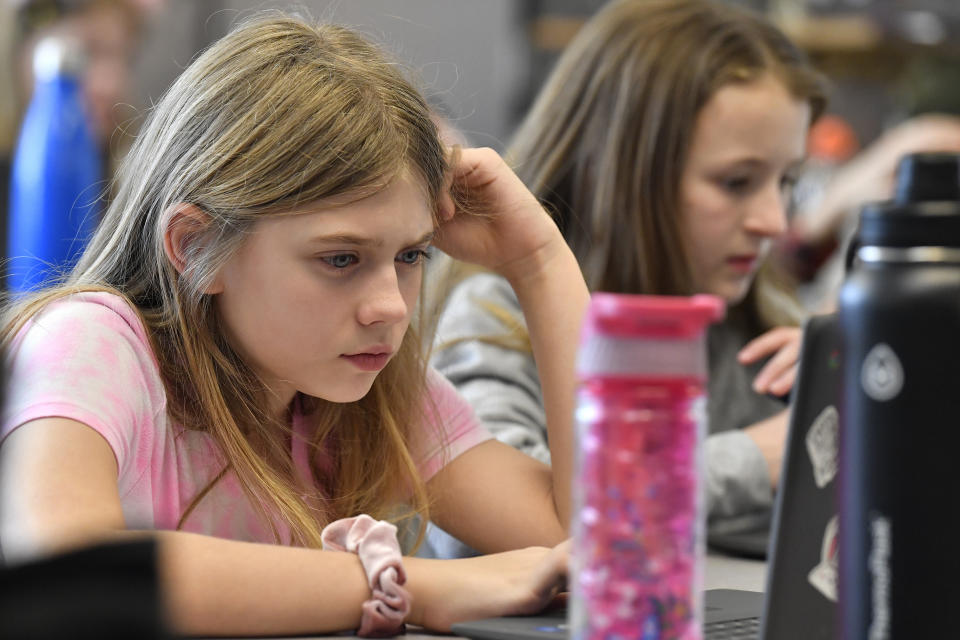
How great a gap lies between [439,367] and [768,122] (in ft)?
1.59

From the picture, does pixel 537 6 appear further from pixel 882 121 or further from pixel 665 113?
pixel 665 113

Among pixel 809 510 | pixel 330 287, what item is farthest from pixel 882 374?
pixel 330 287

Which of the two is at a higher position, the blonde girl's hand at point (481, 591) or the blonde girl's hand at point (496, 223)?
the blonde girl's hand at point (496, 223)

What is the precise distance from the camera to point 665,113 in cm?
145

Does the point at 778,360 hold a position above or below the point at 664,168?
below

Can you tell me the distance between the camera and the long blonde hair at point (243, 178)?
915mm

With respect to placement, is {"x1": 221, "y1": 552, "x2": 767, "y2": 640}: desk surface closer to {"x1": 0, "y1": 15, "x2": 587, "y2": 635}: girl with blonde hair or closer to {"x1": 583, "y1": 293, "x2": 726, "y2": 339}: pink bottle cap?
{"x1": 0, "y1": 15, "x2": 587, "y2": 635}: girl with blonde hair

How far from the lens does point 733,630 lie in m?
0.75

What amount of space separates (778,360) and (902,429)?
30.2 inches

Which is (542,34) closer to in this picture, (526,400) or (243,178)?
(526,400)

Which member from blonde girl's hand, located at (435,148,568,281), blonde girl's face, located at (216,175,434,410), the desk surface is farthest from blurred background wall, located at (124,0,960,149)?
blonde girl's face, located at (216,175,434,410)

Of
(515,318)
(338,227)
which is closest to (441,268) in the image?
(515,318)

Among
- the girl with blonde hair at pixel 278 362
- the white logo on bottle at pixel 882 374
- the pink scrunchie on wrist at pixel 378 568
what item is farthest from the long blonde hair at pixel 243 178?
the white logo on bottle at pixel 882 374

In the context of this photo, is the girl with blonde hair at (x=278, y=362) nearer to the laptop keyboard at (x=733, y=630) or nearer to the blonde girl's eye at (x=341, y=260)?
the blonde girl's eye at (x=341, y=260)
